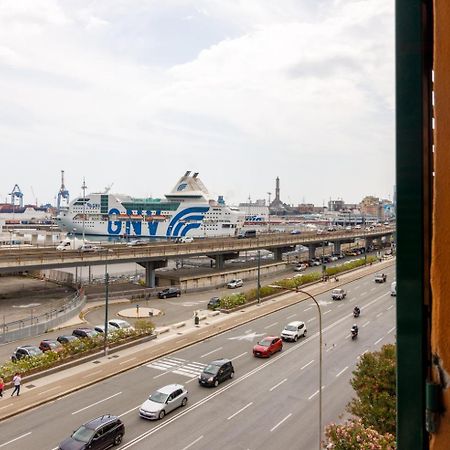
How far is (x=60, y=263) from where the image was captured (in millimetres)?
38781

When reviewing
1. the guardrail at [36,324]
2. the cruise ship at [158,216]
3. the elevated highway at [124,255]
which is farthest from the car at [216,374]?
the cruise ship at [158,216]

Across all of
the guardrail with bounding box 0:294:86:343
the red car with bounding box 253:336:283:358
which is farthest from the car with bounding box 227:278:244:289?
the red car with bounding box 253:336:283:358

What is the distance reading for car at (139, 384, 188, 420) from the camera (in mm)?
16359

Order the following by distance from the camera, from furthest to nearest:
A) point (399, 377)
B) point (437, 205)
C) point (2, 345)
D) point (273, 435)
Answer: point (2, 345)
point (273, 435)
point (399, 377)
point (437, 205)

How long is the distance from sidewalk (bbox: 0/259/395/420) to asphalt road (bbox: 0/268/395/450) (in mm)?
569

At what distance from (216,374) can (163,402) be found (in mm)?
3612

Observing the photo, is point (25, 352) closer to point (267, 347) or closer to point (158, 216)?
point (267, 347)

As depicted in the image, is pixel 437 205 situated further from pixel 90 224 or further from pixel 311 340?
pixel 90 224

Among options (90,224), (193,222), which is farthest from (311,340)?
(90,224)

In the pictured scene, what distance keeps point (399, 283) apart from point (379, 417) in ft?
42.2

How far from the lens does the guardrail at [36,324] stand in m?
28.0

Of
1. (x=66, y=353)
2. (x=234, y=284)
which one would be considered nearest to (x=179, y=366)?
Result: (x=66, y=353)

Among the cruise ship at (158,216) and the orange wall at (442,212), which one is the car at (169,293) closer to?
the orange wall at (442,212)

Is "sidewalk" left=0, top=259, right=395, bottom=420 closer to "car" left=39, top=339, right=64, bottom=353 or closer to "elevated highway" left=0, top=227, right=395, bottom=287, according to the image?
"car" left=39, top=339, right=64, bottom=353
